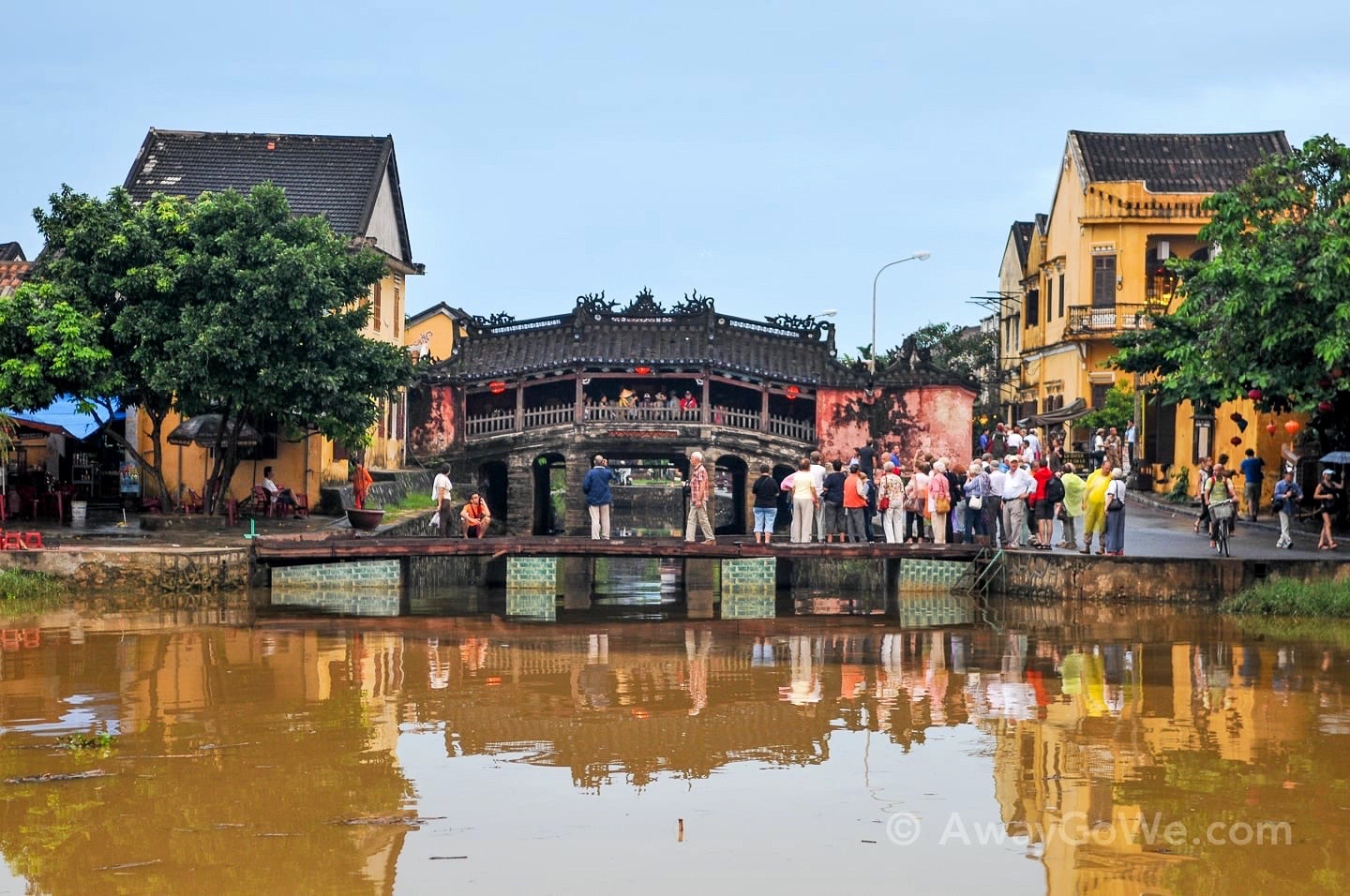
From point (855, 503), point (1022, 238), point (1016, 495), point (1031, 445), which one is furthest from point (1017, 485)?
point (1022, 238)

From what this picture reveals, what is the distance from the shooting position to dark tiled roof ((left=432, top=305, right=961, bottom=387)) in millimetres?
43188

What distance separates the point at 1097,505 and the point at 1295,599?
3.06 meters

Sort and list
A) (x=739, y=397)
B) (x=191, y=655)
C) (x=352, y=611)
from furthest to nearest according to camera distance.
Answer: (x=739, y=397), (x=352, y=611), (x=191, y=655)

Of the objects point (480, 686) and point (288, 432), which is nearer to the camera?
point (480, 686)

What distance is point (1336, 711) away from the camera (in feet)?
51.5

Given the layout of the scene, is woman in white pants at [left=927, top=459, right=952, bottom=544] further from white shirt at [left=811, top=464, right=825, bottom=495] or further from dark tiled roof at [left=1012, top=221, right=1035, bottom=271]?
dark tiled roof at [left=1012, top=221, right=1035, bottom=271]

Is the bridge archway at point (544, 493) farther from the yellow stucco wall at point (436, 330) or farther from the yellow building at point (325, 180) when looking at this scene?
the yellow stucco wall at point (436, 330)

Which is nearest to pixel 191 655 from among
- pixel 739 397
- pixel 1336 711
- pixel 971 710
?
pixel 971 710

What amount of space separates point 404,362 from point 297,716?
16.8 metres

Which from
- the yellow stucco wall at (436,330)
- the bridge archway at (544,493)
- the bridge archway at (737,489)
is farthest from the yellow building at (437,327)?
the bridge archway at (737,489)

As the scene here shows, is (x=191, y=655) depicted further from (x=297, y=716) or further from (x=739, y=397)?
(x=739, y=397)

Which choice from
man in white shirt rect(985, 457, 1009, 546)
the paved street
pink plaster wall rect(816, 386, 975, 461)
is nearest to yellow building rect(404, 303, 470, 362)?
pink plaster wall rect(816, 386, 975, 461)

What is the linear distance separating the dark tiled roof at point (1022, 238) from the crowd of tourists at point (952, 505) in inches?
1116

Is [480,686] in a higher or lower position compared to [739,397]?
lower
